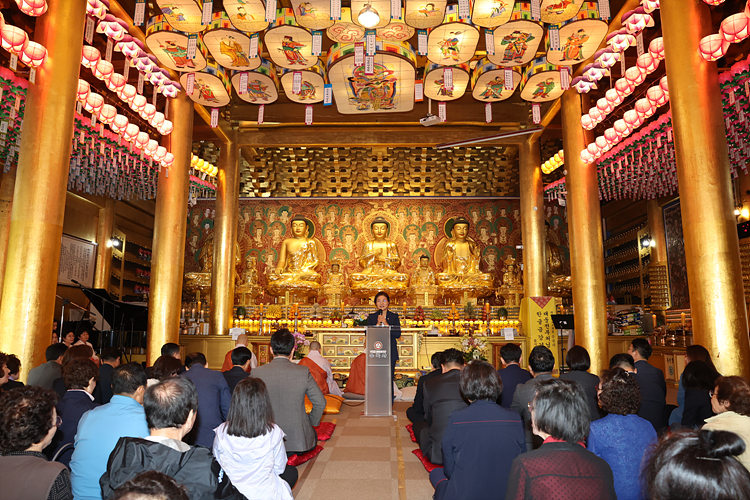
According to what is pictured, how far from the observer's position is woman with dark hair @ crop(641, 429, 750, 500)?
38.3 inches

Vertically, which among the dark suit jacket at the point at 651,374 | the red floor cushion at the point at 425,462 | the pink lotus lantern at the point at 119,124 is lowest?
the red floor cushion at the point at 425,462

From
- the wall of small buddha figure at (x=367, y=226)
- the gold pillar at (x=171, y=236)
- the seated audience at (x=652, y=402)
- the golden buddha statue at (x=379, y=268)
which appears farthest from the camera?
the wall of small buddha figure at (x=367, y=226)

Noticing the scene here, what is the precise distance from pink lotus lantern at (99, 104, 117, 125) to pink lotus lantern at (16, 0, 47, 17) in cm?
168

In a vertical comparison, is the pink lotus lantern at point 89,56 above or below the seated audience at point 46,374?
above

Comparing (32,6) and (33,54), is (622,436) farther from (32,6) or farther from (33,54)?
(32,6)

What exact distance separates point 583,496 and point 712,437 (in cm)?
57

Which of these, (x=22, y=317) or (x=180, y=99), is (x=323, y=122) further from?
(x=22, y=317)

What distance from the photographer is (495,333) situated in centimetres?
983

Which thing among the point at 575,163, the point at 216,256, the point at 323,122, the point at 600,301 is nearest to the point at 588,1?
the point at 575,163

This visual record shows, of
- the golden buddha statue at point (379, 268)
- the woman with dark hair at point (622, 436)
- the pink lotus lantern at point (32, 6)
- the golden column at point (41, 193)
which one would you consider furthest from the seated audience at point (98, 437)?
the golden buddha statue at point (379, 268)

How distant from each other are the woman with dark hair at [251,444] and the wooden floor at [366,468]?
79 centimetres

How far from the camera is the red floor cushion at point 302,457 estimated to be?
147 inches

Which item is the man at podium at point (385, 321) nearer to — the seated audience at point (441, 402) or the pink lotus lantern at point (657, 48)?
the seated audience at point (441, 402)

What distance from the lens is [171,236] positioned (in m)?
7.84
